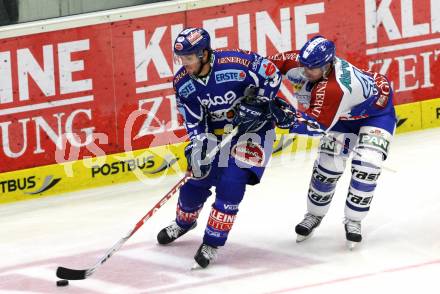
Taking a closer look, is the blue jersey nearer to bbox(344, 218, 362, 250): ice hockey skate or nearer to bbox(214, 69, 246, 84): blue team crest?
bbox(214, 69, 246, 84): blue team crest

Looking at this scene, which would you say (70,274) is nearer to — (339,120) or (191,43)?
(191,43)

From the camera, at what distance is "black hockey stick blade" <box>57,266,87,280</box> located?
6914mm

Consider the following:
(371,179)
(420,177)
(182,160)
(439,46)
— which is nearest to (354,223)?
(371,179)

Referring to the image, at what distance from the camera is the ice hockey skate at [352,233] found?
725cm

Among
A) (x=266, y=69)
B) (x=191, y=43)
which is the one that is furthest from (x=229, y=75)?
(x=191, y=43)

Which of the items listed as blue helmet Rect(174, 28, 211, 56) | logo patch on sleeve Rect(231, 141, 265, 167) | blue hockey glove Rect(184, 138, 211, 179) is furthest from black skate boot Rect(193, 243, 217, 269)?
blue helmet Rect(174, 28, 211, 56)

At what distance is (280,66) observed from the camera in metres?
7.43

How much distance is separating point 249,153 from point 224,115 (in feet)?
0.88

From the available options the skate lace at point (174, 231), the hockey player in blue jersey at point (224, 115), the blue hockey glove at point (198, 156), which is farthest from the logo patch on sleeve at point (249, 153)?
the skate lace at point (174, 231)

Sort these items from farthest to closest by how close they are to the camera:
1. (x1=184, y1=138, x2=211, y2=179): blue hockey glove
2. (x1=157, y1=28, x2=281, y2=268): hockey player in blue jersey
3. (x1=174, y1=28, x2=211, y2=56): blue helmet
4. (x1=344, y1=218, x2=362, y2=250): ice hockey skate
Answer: (x1=344, y1=218, x2=362, y2=250): ice hockey skate → (x1=184, y1=138, x2=211, y2=179): blue hockey glove → (x1=157, y1=28, x2=281, y2=268): hockey player in blue jersey → (x1=174, y1=28, x2=211, y2=56): blue helmet

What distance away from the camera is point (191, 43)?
6832 millimetres

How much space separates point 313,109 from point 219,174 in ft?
2.20

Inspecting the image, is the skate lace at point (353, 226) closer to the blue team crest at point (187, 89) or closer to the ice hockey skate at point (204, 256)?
the ice hockey skate at point (204, 256)

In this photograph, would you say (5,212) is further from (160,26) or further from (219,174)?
(219,174)
